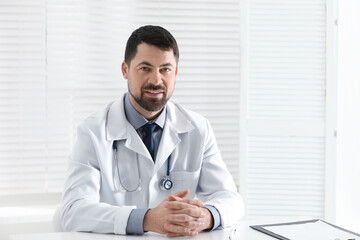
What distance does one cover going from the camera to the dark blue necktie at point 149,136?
188 cm

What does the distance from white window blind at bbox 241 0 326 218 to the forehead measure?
998 mm

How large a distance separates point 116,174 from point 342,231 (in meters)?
0.86

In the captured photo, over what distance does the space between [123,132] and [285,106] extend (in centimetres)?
131

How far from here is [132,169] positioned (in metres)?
1.81

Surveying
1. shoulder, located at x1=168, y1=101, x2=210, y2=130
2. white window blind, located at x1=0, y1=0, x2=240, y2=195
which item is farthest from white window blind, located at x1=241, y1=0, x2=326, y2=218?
shoulder, located at x1=168, y1=101, x2=210, y2=130

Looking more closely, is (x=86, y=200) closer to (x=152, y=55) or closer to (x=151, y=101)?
(x=151, y=101)

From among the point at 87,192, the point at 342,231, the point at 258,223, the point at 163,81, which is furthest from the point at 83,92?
the point at 342,231

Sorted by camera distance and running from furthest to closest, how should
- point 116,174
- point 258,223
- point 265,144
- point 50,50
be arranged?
point 265,144 < point 50,50 < point 116,174 < point 258,223

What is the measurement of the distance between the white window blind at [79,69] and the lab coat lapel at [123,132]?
0.84 meters

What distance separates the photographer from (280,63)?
2.77 metres

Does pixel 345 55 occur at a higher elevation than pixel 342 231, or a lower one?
higher

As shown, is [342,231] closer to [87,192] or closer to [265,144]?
[87,192]

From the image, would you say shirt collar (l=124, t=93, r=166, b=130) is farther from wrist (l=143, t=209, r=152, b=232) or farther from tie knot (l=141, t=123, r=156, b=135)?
wrist (l=143, t=209, r=152, b=232)

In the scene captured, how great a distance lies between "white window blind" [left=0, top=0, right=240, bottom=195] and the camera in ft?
8.53
